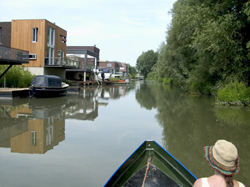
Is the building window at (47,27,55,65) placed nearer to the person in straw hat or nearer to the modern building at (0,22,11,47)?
the modern building at (0,22,11,47)

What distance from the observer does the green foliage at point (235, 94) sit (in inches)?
620

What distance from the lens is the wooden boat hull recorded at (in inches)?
151

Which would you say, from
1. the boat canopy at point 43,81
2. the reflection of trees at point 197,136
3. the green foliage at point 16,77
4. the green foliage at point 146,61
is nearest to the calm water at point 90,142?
the reflection of trees at point 197,136

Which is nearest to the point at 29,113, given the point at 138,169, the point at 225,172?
the point at 138,169

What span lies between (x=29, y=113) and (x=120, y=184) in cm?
940

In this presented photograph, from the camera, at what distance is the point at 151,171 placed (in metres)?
4.20

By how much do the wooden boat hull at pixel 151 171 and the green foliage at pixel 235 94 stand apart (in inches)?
520

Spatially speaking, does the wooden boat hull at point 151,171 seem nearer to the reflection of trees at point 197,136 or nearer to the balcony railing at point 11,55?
the reflection of trees at point 197,136

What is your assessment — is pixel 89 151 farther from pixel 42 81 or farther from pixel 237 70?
pixel 42 81

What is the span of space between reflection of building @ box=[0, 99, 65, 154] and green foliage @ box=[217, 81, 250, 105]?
1066 cm

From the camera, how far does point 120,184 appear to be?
12.4 ft

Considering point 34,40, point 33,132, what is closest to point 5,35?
point 34,40

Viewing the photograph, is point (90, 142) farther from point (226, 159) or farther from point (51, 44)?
point (51, 44)

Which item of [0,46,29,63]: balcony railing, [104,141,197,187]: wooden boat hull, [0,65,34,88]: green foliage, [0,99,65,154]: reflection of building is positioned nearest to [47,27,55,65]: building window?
[0,65,34,88]: green foliage
